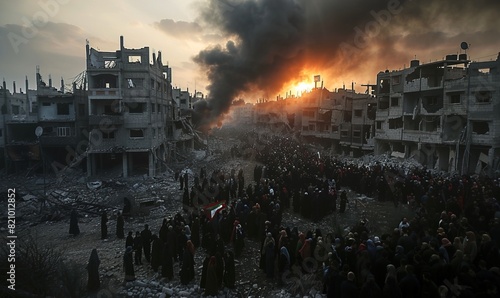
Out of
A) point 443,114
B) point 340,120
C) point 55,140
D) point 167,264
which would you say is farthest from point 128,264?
point 340,120

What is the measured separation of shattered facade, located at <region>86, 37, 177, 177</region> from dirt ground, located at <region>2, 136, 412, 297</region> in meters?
2.76

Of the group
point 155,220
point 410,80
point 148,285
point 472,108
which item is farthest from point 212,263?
point 410,80

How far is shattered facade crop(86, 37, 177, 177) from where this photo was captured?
26828 mm

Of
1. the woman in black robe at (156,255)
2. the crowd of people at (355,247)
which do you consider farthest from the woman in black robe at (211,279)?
the woman in black robe at (156,255)

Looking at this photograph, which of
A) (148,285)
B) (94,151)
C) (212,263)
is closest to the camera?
(212,263)

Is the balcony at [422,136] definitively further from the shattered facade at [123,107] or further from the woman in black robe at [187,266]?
the woman in black robe at [187,266]

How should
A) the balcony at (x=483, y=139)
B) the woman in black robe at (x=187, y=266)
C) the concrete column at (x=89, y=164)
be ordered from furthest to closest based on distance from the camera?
1. the concrete column at (x=89, y=164)
2. the balcony at (x=483, y=139)
3. the woman in black robe at (x=187, y=266)

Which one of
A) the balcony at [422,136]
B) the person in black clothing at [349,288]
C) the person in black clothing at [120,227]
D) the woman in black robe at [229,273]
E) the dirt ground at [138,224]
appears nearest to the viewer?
the person in black clothing at [349,288]

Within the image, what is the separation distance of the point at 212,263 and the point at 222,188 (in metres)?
9.46

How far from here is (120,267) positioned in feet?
34.9

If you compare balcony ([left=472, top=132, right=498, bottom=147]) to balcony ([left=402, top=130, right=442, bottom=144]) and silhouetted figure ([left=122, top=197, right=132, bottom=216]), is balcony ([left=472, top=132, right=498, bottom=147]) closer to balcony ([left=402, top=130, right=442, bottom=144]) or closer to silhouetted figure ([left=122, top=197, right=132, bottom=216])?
balcony ([left=402, top=130, right=442, bottom=144])

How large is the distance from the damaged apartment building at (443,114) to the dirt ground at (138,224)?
1272 cm

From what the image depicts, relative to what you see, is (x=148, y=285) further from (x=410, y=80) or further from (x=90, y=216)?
(x=410, y=80)

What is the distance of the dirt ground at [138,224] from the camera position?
31.6 ft
